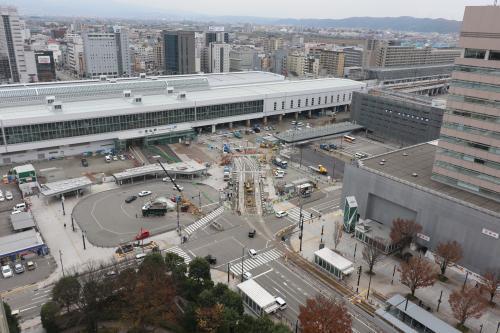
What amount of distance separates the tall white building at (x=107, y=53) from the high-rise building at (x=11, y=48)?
959 inches

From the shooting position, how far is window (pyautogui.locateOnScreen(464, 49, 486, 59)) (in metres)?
A: 38.4

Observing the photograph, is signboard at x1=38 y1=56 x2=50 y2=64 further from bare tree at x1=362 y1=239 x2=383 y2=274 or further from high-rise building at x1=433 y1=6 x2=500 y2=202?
high-rise building at x1=433 y1=6 x2=500 y2=202

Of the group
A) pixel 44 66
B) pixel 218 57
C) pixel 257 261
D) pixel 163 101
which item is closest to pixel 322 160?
pixel 163 101

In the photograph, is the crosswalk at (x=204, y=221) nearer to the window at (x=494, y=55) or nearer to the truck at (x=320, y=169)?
the truck at (x=320, y=169)

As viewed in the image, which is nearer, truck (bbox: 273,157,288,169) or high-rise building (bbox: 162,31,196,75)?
truck (bbox: 273,157,288,169)

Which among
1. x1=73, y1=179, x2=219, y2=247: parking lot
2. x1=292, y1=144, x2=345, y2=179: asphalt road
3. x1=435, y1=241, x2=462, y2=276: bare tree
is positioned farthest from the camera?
x1=292, y1=144, x2=345, y2=179: asphalt road

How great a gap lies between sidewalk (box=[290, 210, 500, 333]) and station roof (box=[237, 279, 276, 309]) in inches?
341

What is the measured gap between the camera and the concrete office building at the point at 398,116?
77.4m

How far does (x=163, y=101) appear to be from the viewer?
264 feet

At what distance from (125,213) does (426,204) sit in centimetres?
3577

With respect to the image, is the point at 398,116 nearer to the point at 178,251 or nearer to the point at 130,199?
the point at 130,199

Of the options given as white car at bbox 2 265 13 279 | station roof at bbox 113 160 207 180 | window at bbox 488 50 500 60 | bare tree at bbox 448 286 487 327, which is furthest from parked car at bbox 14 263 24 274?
window at bbox 488 50 500 60

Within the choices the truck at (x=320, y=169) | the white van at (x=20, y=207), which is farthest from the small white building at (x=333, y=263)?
the white van at (x=20, y=207)

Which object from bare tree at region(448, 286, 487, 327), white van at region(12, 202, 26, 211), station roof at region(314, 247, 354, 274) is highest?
bare tree at region(448, 286, 487, 327)
